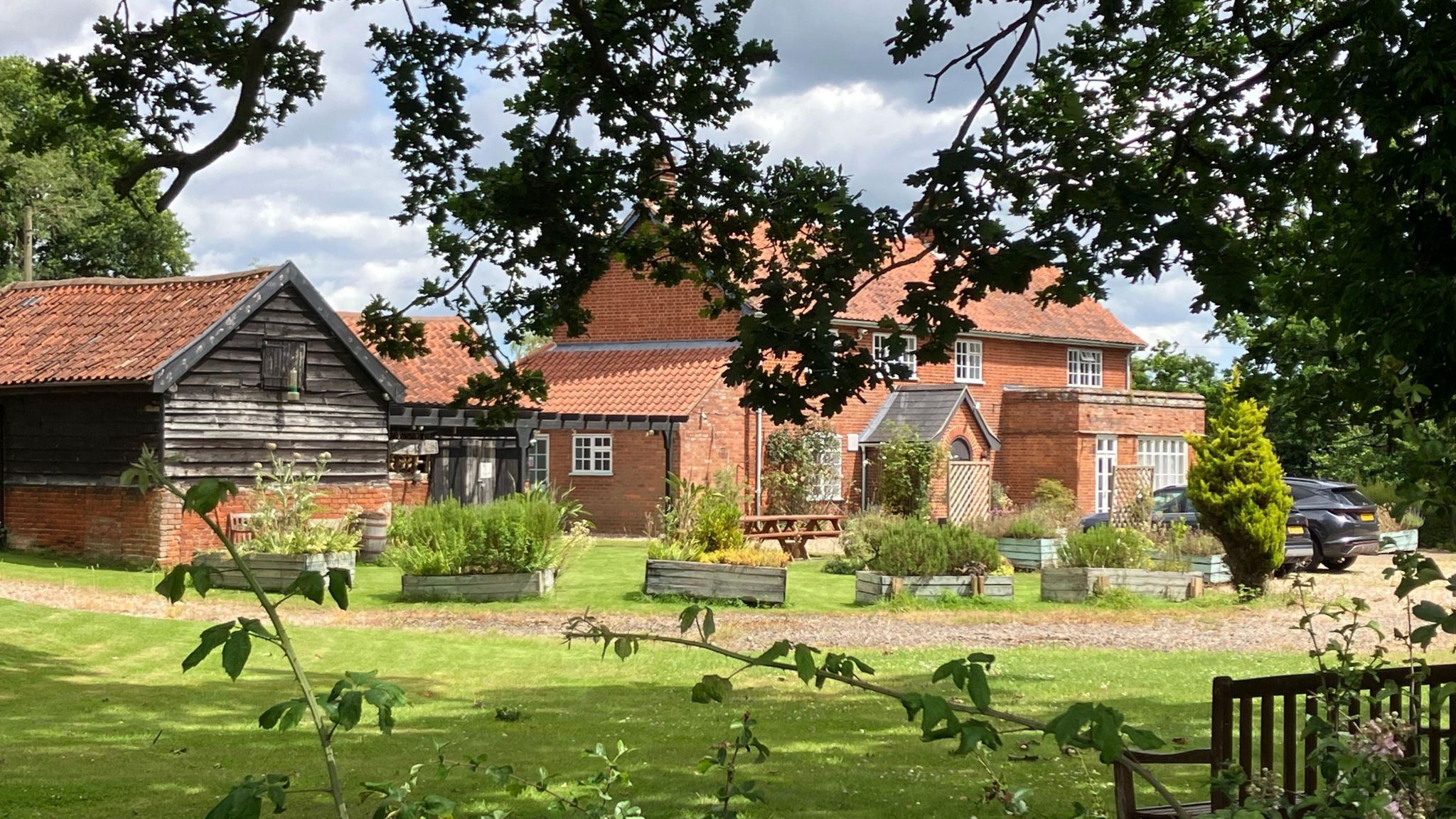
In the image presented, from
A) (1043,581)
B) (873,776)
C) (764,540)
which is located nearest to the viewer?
(873,776)

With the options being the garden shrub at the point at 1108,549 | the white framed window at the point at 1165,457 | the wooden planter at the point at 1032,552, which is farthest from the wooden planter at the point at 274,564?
the white framed window at the point at 1165,457

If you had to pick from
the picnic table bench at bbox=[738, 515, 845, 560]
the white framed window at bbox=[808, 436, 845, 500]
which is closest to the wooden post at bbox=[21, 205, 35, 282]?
the white framed window at bbox=[808, 436, 845, 500]

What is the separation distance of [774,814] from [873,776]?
122cm

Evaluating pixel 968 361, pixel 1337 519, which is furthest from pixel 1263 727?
pixel 968 361

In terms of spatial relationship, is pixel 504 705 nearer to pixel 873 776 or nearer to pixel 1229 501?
pixel 873 776

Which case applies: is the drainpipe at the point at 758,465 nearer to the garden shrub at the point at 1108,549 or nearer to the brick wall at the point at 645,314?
the brick wall at the point at 645,314

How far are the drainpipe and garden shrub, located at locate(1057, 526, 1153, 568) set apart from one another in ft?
42.2

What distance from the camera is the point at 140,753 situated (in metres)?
8.66

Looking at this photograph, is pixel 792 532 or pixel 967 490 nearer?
pixel 792 532

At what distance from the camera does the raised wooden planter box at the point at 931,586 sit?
17514 millimetres

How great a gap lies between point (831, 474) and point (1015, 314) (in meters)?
10.1

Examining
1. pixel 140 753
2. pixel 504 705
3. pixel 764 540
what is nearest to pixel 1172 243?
pixel 504 705

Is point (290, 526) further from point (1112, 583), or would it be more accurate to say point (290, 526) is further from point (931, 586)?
point (1112, 583)

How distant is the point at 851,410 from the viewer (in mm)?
33344
